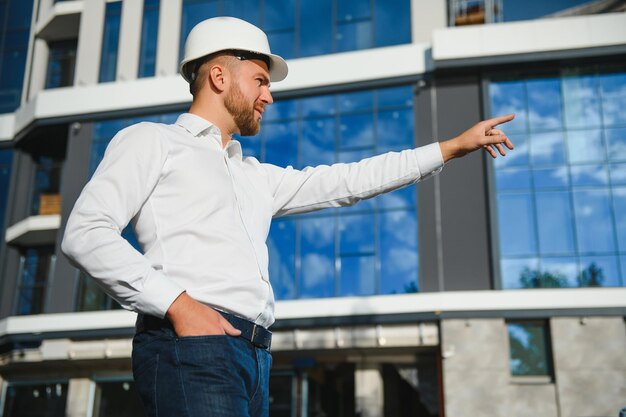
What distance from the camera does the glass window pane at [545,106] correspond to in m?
18.9

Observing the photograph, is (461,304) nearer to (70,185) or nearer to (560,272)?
Result: (560,272)

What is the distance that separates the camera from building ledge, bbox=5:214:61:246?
902 inches

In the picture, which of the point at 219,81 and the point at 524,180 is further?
the point at 524,180

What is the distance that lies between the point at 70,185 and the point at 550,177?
13.8m

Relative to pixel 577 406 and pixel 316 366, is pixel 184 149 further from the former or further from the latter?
pixel 316 366

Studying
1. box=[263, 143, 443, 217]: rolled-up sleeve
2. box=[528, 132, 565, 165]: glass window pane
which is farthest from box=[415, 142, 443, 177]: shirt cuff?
box=[528, 132, 565, 165]: glass window pane

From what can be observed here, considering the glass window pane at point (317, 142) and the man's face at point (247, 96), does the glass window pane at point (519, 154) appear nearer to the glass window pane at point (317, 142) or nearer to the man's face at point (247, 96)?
the glass window pane at point (317, 142)

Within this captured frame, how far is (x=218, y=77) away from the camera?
104 inches

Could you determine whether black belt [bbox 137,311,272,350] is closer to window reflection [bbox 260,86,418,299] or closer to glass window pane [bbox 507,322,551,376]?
window reflection [bbox 260,86,418,299]

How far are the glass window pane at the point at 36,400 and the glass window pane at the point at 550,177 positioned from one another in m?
14.6

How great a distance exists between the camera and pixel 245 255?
233 centimetres

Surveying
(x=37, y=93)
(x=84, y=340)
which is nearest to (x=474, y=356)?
Result: (x=84, y=340)

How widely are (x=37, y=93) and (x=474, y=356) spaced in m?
15.7

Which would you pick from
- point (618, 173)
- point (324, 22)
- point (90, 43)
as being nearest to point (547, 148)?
point (618, 173)
